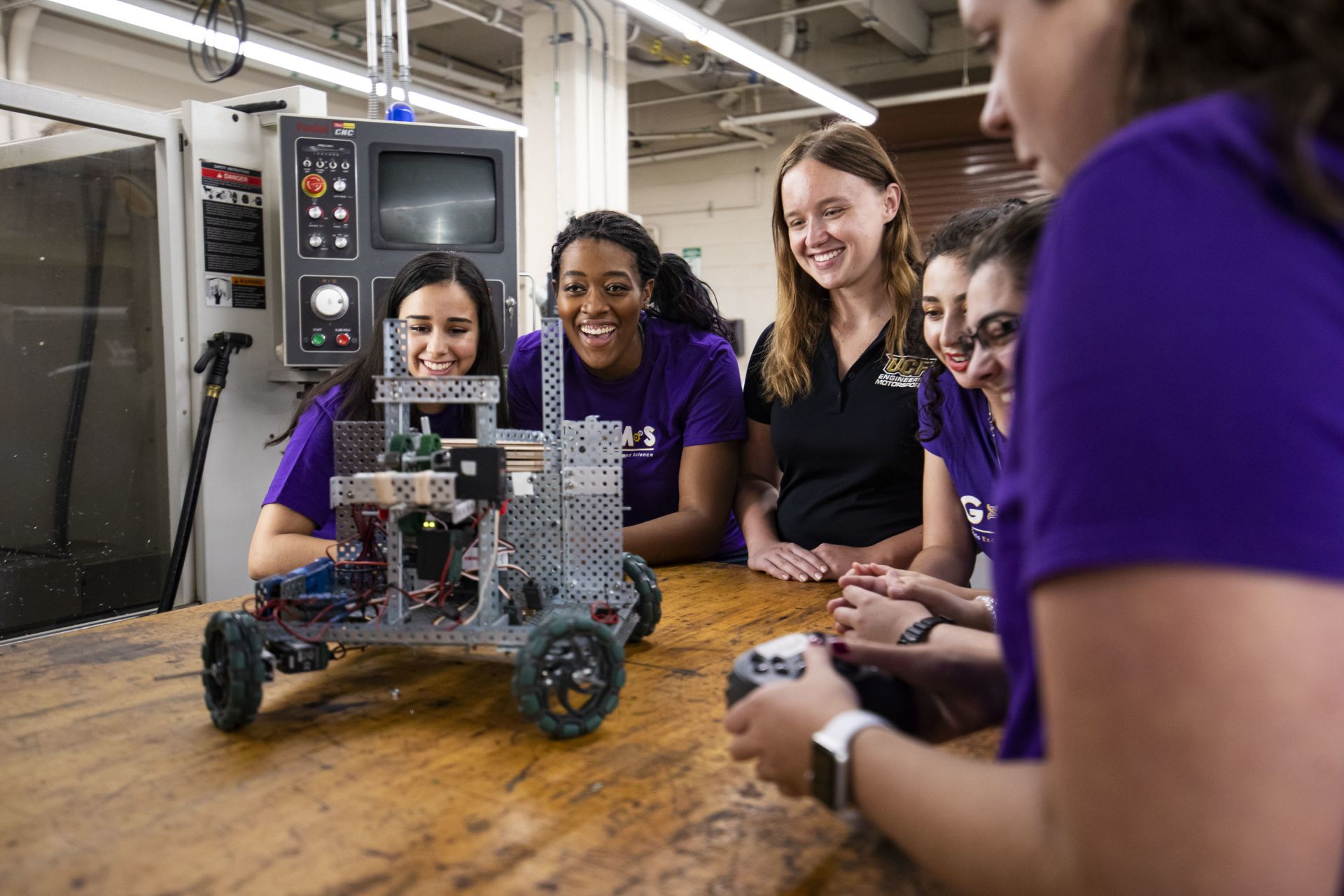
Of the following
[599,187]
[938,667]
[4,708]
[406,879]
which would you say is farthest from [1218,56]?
[599,187]

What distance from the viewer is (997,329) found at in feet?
4.50

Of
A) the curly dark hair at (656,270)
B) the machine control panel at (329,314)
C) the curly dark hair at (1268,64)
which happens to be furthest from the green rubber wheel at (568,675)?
the machine control panel at (329,314)

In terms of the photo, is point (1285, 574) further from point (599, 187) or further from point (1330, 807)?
point (599, 187)

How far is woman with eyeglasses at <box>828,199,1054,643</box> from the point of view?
4.33ft

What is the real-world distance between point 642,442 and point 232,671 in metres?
1.31

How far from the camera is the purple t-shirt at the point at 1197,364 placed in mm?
437

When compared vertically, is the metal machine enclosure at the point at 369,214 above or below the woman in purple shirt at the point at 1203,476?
above

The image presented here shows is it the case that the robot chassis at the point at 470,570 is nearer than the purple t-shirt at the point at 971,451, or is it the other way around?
the robot chassis at the point at 470,570

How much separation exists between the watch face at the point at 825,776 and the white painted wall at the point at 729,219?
728 centimetres

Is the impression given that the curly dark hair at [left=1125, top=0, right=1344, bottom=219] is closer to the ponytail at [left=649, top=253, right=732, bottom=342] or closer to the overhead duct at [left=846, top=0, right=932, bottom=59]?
the ponytail at [left=649, top=253, right=732, bottom=342]

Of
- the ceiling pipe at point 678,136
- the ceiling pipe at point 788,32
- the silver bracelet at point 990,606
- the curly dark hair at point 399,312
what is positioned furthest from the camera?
the ceiling pipe at point 678,136

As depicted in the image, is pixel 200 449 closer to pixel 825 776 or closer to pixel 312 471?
pixel 312 471

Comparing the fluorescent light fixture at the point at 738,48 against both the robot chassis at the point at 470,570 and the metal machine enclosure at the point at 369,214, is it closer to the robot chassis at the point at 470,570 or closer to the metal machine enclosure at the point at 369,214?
the metal machine enclosure at the point at 369,214

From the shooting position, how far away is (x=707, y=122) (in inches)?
312
